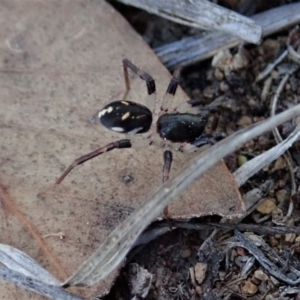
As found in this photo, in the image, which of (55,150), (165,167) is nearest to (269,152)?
(165,167)

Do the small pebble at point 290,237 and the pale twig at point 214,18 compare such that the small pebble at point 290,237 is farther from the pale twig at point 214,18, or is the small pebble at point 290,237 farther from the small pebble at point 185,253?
the pale twig at point 214,18

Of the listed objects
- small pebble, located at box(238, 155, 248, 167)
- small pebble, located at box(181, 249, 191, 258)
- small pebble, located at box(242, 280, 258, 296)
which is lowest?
small pebble, located at box(242, 280, 258, 296)

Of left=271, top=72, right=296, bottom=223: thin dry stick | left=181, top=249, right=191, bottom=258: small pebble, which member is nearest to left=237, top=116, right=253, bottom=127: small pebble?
left=271, top=72, right=296, bottom=223: thin dry stick

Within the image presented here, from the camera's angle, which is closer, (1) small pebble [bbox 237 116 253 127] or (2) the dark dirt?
(2) the dark dirt

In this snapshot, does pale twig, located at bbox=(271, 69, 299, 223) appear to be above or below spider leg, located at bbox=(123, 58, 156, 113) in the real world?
below

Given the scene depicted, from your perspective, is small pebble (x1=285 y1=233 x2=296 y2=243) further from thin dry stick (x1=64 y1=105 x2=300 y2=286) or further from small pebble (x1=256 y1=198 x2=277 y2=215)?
thin dry stick (x1=64 y1=105 x2=300 y2=286)

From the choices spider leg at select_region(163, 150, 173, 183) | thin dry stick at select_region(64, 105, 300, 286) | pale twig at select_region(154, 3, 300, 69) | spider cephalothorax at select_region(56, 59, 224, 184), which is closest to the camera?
thin dry stick at select_region(64, 105, 300, 286)

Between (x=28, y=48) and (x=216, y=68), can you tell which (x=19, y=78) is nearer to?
(x=28, y=48)

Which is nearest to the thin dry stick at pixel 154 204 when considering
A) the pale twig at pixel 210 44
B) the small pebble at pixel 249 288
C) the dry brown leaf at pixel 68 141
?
the dry brown leaf at pixel 68 141
